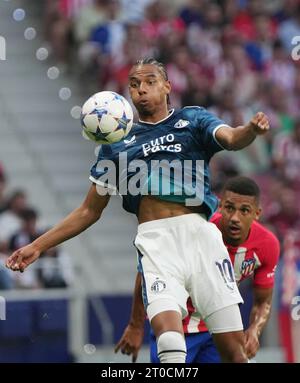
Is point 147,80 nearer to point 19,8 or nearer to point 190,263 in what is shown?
point 190,263

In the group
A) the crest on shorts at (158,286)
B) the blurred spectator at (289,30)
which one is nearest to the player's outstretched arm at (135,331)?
the crest on shorts at (158,286)

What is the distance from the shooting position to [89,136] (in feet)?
28.5

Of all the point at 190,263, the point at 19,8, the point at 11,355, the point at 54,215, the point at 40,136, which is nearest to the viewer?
the point at 190,263

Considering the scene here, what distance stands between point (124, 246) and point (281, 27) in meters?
4.62

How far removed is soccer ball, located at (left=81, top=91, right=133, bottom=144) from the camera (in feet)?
28.2

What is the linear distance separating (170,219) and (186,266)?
355 millimetres

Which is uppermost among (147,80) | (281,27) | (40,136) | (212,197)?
(281,27)

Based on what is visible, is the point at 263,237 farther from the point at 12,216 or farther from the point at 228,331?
the point at 12,216

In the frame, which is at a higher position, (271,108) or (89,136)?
(271,108)

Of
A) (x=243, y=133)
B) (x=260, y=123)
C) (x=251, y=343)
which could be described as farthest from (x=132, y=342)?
(x=260, y=123)

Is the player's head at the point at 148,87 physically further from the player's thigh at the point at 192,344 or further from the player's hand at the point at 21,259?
the player's thigh at the point at 192,344

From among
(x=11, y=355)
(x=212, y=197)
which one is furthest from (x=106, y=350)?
(x=212, y=197)

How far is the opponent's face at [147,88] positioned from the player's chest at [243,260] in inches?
51.5

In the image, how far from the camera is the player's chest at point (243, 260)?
9.41 metres
